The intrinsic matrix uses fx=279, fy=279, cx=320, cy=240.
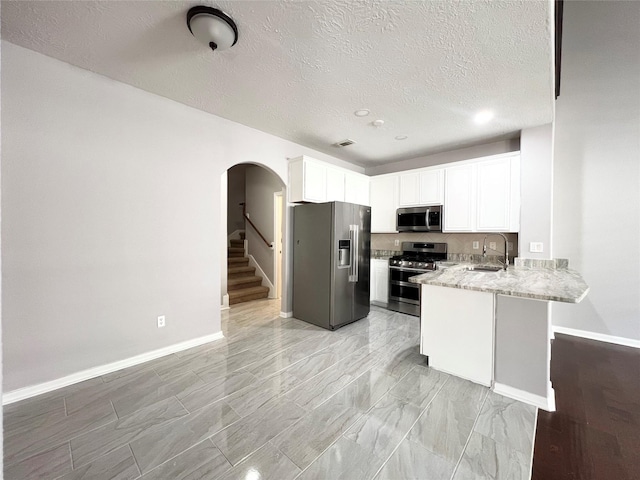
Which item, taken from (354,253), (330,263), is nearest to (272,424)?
(330,263)

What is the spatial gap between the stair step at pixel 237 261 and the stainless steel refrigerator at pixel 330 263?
2.25 m

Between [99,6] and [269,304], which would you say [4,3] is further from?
[269,304]

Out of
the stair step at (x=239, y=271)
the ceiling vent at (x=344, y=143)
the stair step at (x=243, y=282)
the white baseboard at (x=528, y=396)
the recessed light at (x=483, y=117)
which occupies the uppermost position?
the ceiling vent at (x=344, y=143)

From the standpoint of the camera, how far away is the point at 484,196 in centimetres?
396

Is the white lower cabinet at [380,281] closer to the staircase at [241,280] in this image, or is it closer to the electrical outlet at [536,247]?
the electrical outlet at [536,247]

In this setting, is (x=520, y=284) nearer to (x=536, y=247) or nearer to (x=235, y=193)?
(x=536, y=247)

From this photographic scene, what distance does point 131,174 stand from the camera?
2.68 metres

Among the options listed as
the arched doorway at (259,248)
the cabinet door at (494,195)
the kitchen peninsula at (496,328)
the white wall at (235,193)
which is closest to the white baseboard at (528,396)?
the kitchen peninsula at (496,328)

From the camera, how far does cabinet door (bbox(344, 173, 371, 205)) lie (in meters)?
4.65

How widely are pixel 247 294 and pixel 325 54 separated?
414 cm

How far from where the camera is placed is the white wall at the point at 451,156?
407 cm

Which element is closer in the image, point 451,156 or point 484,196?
point 484,196

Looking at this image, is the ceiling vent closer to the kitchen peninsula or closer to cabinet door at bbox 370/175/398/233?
cabinet door at bbox 370/175/398/233

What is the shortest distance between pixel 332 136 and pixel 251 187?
A: 292cm
